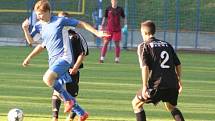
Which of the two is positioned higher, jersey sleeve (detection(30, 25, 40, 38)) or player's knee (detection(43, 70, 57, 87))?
jersey sleeve (detection(30, 25, 40, 38))

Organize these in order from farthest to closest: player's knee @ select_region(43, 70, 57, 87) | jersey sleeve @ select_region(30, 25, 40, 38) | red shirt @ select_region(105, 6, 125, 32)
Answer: red shirt @ select_region(105, 6, 125, 32) < jersey sleeve @ select_region(30, 25, 40, 38) < player's knee @ select_region(43, 70, 57, 87)

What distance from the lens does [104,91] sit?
14.8 metres

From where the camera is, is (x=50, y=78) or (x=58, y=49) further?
(x=58, y=49)

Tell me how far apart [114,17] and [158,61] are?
12.7 meters

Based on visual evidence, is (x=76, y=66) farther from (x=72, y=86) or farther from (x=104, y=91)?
(x=104, y=91)

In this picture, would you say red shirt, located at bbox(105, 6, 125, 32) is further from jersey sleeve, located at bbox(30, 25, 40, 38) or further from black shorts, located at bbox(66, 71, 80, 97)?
black shorts, located at bbox(66, 71, 80, 97)

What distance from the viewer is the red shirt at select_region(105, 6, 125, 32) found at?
22.0m

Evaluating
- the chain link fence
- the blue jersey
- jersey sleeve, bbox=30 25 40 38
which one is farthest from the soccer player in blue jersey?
the chain link fence

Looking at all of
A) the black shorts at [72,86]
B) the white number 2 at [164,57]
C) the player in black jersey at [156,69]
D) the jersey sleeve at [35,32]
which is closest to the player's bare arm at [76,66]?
the black shorts at [72,86]

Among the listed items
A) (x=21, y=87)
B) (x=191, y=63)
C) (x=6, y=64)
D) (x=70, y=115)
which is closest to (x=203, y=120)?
(x=70, y=115)

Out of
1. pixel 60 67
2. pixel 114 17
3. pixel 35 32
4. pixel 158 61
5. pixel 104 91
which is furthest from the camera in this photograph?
pixel 114 17

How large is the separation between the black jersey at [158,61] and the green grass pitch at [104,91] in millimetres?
1854

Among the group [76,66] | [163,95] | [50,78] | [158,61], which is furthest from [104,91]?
[158,61]

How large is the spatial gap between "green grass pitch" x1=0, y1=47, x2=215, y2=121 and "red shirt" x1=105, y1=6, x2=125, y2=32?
3.65 feet
